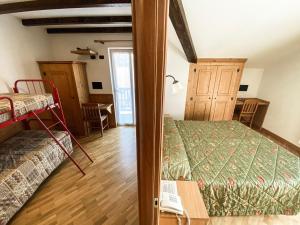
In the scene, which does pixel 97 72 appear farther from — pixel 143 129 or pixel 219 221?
pixel 219 221

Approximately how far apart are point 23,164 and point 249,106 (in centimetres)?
485

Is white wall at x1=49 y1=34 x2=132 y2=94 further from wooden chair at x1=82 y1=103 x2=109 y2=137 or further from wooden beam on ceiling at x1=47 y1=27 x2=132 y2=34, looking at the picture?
→ wooden chair at x1=82 y1=103 x2=109 y2=137

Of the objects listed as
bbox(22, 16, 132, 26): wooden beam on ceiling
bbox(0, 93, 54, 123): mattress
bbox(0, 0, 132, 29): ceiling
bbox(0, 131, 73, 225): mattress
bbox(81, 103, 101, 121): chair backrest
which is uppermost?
bbox(0, 0, 132, 29): ceiling

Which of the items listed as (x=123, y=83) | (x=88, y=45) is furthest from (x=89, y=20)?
(x=123, y=83)

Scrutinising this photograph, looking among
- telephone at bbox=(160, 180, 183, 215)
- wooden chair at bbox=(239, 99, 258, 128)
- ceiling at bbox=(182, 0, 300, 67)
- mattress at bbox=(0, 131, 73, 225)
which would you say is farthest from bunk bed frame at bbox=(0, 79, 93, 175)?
wooden chair at bbox=(239, 99, 258, 128)

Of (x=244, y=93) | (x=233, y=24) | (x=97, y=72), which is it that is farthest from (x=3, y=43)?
(x=244, y=93)

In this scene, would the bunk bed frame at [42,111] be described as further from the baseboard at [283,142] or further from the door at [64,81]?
the baseboard at [283,142]

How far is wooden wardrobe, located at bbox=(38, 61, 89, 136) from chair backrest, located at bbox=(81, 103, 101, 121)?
0.40 ft

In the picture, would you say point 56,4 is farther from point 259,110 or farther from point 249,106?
point 259,110

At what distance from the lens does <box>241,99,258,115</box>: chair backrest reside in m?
3.70

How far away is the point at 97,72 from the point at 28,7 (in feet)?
6.02

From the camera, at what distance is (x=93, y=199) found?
1.87 m

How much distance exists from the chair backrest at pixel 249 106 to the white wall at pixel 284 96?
15.6 inches

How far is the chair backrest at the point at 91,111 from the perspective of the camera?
3.25 meters
